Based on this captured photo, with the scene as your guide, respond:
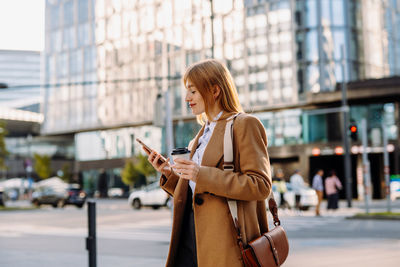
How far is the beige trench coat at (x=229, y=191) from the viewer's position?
7.90 ft

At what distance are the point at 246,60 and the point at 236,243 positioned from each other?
142ft

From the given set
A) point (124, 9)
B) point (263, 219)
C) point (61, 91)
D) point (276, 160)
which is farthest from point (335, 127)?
point (263, 219)

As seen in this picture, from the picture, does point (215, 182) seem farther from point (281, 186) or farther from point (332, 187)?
point (281, 186)

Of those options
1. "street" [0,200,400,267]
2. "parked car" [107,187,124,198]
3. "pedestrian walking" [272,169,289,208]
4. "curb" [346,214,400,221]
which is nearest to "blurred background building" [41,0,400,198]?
"parked car" [107,187,124,198]

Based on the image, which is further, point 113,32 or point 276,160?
point 113,32

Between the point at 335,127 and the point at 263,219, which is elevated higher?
the point at 335,127

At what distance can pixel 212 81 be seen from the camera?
2.64 meters

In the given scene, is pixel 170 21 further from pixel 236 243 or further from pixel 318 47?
pixel 236 243

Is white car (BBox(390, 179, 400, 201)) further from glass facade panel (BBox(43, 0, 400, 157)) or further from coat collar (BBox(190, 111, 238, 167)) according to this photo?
coat collar (BBox(190, 111, 238, 167))

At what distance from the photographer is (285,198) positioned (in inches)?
900

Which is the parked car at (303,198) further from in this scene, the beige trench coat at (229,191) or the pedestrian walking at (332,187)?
the beige trench coat at (229,191)

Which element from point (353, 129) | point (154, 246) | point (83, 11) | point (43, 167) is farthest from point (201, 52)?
point (154, 246)

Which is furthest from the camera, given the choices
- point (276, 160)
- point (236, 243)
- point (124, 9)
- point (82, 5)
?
point (82, 5)

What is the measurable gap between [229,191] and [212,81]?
56 centimetres
